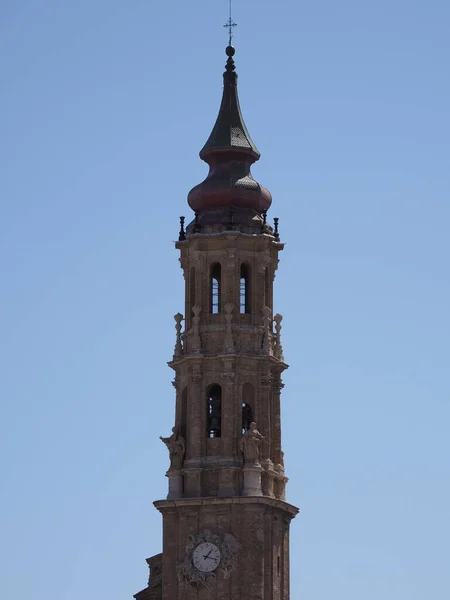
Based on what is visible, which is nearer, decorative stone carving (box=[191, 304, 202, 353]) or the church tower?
the church tower

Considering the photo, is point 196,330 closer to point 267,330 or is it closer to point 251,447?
point 267,330

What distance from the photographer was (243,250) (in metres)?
124

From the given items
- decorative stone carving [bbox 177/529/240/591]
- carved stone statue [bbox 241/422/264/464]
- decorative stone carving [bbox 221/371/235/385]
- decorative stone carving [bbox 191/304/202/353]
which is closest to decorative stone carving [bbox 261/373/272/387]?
decorative stone carving [bbox 221/371/235/385]

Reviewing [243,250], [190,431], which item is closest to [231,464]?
[190,431]

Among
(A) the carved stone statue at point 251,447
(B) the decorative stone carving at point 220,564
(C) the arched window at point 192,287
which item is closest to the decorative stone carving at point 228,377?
(A) the carved stone statue at point 251,447

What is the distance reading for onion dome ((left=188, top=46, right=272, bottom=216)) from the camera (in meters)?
125

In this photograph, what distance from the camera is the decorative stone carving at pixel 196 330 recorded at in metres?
123

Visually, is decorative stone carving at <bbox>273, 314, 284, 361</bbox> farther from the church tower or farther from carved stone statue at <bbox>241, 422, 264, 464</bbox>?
carved stone statue at <bbox>241, 422, 264, 464</bbox>

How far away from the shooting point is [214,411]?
123m

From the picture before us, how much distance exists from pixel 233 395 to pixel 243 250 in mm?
7808

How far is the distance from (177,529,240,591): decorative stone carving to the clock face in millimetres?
158

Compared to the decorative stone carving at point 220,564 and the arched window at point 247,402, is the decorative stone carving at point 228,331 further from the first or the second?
the decorative stone carving at point 220,564

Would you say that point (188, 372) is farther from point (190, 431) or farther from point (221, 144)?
point (221, 144)

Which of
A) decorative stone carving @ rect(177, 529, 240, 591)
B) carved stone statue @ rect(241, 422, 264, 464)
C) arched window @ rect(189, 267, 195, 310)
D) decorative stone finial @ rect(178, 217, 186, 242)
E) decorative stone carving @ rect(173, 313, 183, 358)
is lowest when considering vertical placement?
decorative stone carving @ rect(177, 529, 240, 591)
